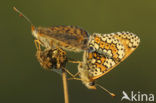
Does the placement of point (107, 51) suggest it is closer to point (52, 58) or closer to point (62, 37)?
point (52, 58)

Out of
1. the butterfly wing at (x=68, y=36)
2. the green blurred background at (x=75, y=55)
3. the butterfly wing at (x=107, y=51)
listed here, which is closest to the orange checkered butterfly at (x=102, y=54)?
the butterfly wing at (x=107, y=51)

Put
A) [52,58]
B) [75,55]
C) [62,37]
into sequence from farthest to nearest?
[75,55] → [52,58] → [62,37]

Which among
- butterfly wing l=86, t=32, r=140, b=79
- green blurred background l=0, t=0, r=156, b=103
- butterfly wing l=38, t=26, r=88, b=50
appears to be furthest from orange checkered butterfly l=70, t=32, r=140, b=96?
green blurred background l=0, t=0, r=156, b=103

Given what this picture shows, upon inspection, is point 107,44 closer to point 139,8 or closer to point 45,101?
point 45,101

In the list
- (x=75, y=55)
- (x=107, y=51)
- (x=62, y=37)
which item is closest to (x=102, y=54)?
(x=107, y=51)

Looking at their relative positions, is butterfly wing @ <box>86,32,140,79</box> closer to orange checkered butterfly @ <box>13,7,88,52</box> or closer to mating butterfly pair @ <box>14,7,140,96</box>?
mating butterfly pair @ <box>14,7,140,96</box>

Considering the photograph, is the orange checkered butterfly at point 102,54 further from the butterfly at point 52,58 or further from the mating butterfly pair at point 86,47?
the butterfly at point 52,58
